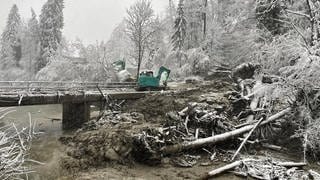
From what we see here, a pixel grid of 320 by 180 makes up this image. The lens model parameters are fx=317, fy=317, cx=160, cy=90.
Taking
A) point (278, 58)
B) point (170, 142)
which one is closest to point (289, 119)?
point (278, 58)

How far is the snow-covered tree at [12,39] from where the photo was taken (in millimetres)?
52719

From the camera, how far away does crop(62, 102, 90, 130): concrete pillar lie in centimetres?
2002

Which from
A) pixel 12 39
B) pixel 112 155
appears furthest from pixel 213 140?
pixel 12 39

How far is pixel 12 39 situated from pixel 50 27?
10.3 meters

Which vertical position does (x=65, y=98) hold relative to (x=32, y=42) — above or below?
below

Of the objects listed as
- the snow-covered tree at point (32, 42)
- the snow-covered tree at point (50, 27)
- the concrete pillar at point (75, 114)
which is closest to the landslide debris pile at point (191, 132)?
the concrete pillar at point (75, 114)

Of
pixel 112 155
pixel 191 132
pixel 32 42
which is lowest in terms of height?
pixel 112 155

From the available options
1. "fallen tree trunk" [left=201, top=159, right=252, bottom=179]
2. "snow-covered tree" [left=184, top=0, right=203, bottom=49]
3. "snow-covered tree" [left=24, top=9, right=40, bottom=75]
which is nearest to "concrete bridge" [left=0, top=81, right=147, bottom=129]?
"fallen tree trunk" [left=201, top=159, right=252, bottom=179]

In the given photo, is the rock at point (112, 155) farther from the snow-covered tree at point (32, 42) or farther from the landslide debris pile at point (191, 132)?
the snow-covered tree at point (32, 42)

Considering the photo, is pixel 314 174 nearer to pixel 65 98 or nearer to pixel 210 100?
pixel 210 100

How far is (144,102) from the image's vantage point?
70.0 ft

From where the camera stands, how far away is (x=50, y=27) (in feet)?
159

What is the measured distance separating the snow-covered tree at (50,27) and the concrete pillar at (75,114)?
28830 millimetres

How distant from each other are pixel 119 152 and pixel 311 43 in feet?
34.5
